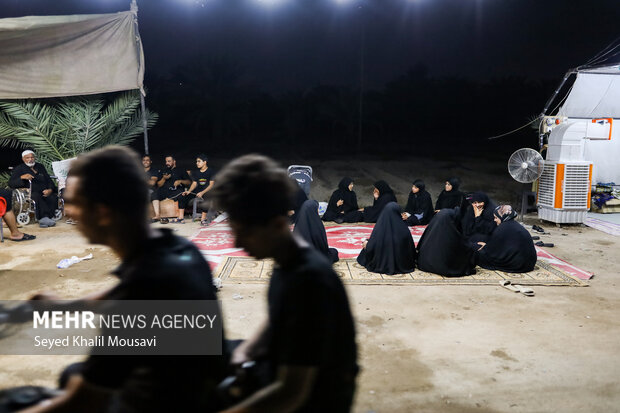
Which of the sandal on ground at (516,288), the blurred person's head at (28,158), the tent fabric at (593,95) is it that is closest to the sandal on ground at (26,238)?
the blurred person's head at (28,158)

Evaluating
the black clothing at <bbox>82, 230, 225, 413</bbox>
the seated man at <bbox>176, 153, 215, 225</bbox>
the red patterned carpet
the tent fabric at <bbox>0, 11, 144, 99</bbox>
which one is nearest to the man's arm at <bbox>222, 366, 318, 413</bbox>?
the black clothing at <bbox>82, 230, 225, 413</bbox>

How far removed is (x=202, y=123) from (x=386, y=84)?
9.23 meters

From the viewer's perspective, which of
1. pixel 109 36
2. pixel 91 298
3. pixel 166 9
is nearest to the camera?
pixel 91 298

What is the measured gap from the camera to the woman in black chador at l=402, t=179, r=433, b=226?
8.58 metres

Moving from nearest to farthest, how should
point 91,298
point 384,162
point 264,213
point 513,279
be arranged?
point 264,213 < point 91,298 < point 513,279 < point 384,162

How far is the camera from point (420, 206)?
8.77 m

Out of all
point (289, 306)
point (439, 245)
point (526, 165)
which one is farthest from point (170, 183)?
point (289, 306)

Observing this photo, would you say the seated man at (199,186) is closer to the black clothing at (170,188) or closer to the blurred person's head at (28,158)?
the black clothing at (170,188)

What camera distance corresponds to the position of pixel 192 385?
1248 mm

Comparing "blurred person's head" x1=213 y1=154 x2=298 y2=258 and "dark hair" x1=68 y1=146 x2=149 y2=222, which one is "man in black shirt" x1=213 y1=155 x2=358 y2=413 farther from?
"dark hair" x1=68 y1=146 x2=149 y2=222

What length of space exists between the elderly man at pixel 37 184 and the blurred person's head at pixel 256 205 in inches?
323

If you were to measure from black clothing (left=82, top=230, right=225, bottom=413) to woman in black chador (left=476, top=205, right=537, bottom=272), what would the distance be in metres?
5.21

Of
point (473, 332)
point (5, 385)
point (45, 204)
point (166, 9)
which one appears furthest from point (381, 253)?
A: point (166, 9)

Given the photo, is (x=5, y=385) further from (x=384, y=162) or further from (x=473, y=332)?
(x=384, y=162)
